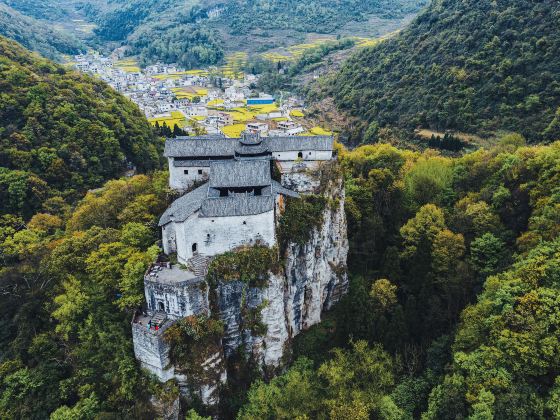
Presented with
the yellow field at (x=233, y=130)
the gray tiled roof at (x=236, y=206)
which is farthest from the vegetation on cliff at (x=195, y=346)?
the yellow field at (x=233, y=130)

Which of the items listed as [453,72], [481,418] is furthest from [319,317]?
[453,72]

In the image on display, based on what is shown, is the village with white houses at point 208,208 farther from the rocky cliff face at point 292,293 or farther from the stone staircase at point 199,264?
the rocky cliff face at point 292,293

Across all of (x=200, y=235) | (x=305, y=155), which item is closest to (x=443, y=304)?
(x=305, y=155)

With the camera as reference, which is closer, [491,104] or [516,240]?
[516,240]

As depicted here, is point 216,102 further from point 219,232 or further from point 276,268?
point 276,268

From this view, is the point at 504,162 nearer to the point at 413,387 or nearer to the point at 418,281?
the point at 418,281

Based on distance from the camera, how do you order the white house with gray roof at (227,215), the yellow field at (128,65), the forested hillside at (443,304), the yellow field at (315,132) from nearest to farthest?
the forested hillside at (443,304)
the white house with gray roof at (227,215)
the yellow field at (315,132)
the yellow field at (128,65)
